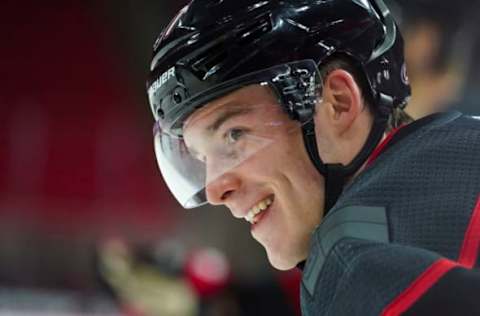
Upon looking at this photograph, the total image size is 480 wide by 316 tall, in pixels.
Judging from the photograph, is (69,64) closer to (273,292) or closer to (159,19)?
(159,19)

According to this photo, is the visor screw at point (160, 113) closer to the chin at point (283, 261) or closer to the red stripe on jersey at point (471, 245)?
the chin at point (283, 261)

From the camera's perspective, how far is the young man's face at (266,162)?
108 cm

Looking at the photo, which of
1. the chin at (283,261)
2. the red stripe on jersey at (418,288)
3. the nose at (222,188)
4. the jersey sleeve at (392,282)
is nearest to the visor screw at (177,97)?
the nose at (222,188)

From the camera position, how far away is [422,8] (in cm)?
384

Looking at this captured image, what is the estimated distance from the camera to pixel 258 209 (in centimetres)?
113

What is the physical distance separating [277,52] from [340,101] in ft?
0.35

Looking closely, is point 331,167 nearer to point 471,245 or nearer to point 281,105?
point 281,105

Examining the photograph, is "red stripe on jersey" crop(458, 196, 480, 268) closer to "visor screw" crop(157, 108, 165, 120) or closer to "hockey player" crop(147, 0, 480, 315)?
"hockey player" crop(147, 0, 480, 315)

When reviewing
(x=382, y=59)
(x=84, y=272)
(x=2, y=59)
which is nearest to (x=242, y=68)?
(x=382, y=59)

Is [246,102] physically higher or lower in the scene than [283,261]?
higher

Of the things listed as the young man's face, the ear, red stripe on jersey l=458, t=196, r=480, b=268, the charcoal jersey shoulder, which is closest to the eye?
the young man's face

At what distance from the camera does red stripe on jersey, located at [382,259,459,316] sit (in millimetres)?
648

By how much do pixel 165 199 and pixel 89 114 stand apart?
0.62m

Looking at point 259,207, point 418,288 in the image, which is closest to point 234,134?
point 259,207
